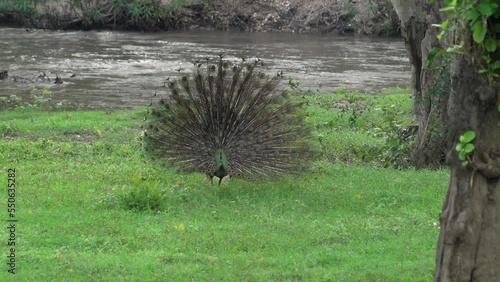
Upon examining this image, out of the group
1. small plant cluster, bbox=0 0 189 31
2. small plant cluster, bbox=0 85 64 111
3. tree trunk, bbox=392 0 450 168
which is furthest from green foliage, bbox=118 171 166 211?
small plant cluster, bbox=0 0 189 31

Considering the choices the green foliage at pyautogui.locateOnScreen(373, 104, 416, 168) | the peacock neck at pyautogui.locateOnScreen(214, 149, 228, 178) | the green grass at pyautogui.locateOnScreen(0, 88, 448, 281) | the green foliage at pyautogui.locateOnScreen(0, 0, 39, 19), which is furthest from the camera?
the green foliage at pyautogui.locateOnScreen(0, 0, 39, 19)

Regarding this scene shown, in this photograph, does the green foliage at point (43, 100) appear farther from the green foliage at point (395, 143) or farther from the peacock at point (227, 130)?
the peacock at point (227, 130)

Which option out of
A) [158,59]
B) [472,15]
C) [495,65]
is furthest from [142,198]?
[158,59]

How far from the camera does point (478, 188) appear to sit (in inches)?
152

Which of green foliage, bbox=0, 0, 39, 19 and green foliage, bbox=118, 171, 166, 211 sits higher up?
green foliage, bbox=0, 0, 39, 19

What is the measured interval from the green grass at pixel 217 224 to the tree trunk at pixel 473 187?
5.57ft

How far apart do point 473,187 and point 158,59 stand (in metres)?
21.9

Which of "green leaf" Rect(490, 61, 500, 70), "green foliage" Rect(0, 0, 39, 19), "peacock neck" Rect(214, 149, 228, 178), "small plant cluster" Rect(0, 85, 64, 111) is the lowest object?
"small plant cluster" Rect(0, 85, 64, 111)

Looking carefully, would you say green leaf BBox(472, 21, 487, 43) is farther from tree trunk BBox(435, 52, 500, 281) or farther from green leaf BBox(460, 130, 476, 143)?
green leaf BBox(460, 130, 476, 143)

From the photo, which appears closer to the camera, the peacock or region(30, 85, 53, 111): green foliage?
the peacock

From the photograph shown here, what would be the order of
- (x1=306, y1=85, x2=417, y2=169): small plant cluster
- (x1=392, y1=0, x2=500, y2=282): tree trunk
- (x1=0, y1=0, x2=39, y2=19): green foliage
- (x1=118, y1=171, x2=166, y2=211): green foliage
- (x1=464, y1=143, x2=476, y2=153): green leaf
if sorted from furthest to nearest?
1. (x1=0, y1=0, x2=39, y2=19): green foliage
2. (x1=306, y1=85, x2=417, y2=169): small plant cluster
3. (x1=118, y1=171, x2=166, y2=211): green foliage
4. (x1=392, y1=0, x2=500, y2=282): tree trunk
5. (x1=464, y1=143, x2=476, y2=153): green leaf

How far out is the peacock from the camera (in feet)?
27.9

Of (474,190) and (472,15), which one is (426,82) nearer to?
(474,190)

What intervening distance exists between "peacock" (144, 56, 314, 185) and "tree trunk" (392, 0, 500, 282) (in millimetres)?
4562
